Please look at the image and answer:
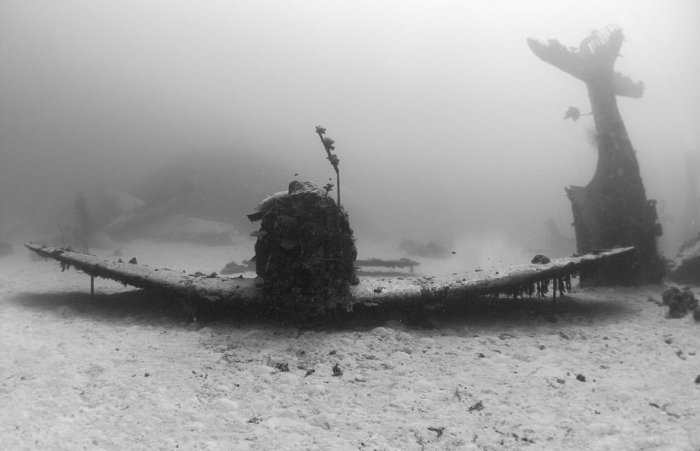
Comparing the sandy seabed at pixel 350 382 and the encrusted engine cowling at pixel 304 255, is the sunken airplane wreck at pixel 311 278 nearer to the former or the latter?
the encrusted engine cowling at pixel 304 255

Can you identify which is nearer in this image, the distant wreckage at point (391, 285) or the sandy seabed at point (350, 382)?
the sandy seabed at point (350, 382)

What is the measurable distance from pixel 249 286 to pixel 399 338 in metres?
2.71

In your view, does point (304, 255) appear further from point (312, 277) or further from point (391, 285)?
point (391, 285)

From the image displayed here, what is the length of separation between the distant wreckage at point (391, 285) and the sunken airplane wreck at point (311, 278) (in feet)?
0.05

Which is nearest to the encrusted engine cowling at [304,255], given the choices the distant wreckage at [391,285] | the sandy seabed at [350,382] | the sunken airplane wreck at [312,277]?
the sunken airplane wreck at [312,277]

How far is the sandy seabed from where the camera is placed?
3.24 meters

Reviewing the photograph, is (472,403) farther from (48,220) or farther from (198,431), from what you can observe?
(48,220)

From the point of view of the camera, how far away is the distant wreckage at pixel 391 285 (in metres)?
6.46

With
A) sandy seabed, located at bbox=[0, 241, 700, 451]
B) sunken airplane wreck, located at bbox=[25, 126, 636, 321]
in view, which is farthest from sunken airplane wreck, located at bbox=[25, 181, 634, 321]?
sandy seabed, located at bbox=[0, 241, 700, 451]

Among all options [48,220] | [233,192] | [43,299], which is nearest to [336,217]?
[43,299]

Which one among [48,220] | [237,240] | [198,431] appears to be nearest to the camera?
[198,431]

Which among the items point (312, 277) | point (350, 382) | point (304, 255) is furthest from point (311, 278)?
point (350, 382)

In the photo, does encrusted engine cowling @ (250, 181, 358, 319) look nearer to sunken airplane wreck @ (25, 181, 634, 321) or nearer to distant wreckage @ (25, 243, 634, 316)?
sunken airplane wreck @ (25, 181, 634, 321)

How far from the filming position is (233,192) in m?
41.0
